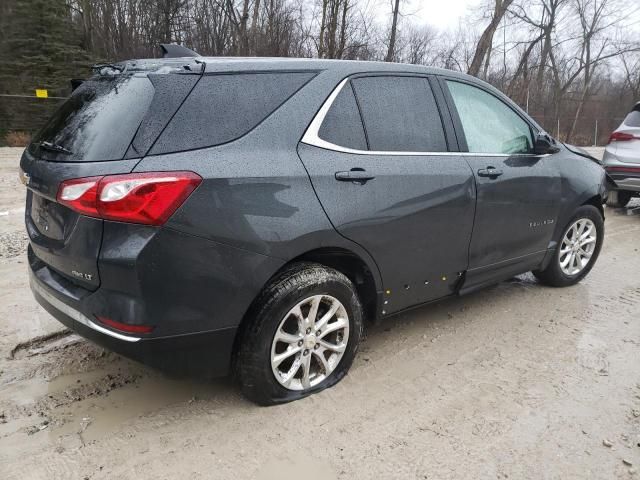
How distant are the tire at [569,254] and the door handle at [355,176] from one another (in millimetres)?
2433

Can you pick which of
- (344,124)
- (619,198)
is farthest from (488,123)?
(619,198)

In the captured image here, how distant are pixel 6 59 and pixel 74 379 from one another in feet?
62.7

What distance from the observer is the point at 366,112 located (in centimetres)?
292

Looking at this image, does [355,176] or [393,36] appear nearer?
[355,176]

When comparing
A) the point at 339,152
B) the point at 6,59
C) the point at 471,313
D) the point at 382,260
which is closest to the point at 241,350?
the point at 382,260

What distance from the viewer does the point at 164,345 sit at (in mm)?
2256

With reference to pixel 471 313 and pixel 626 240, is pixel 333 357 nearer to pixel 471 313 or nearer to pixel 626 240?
pixel 471 313

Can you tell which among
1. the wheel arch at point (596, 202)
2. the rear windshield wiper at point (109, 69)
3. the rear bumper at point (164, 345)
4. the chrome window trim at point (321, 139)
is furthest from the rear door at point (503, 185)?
the rear windshield wiper at point (109, 69)

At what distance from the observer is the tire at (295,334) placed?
250 centimetres

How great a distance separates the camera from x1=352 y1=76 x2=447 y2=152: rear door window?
9.64 feet

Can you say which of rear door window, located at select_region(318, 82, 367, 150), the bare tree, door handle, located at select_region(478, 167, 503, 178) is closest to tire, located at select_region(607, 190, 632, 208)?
door handle, located at select_region(478, 167, 503, 178)

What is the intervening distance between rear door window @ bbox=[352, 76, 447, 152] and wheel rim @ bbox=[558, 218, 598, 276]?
1.97 m

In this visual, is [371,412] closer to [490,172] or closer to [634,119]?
[490,172]

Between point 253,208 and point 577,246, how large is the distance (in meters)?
3.53
